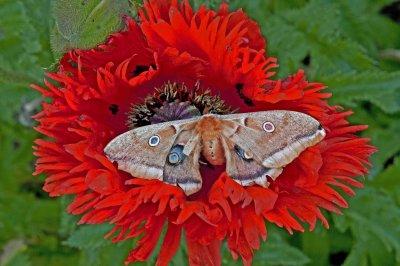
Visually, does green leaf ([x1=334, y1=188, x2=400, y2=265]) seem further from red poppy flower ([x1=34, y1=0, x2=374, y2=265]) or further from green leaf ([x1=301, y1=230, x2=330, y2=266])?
red poppy flower ([x1=34, y1=0, x2=374, y2=265])

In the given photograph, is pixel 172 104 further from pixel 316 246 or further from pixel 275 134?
pixel 316 246

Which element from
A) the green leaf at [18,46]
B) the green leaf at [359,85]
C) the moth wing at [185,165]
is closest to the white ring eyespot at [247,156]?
the moth wing at [185,165]

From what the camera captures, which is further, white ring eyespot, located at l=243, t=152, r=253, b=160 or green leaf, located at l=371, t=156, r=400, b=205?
green leaf, located at l=371, t=156, r=400, b=205

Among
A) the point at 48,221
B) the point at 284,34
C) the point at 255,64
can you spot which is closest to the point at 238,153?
the point at 255,64

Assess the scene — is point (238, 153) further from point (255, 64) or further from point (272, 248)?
point (272, 248)

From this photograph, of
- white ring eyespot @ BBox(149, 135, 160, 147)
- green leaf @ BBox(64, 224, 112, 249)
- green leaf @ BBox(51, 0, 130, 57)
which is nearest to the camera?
white ring eyespot @ BBox(149, 135, 160, 147)

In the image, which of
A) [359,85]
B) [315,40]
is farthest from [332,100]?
[315,40]

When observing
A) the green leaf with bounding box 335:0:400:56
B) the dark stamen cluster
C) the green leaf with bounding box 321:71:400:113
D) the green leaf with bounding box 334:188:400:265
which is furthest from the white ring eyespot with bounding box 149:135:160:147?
the green leaf with bounding box 335:0:400:56
